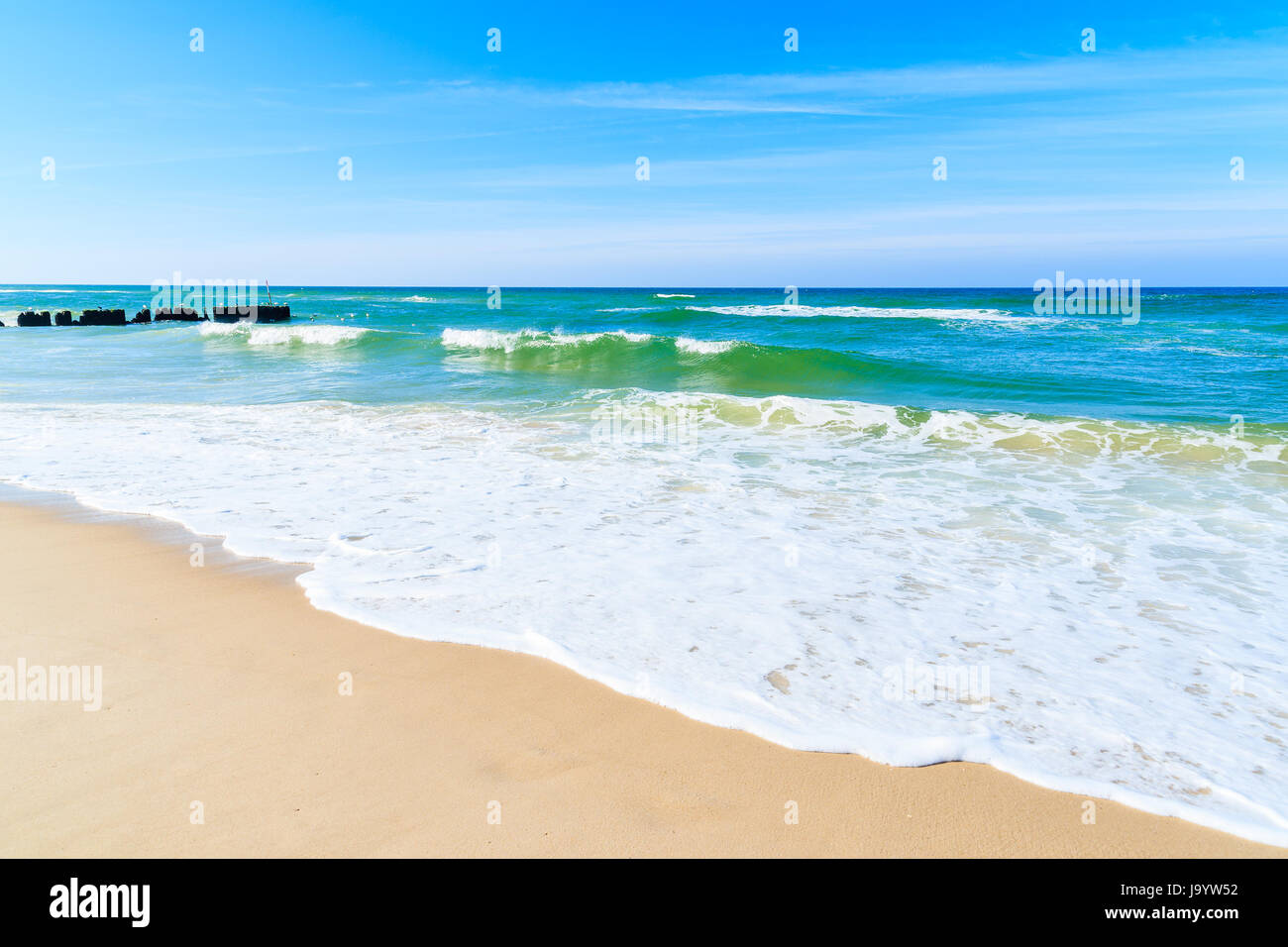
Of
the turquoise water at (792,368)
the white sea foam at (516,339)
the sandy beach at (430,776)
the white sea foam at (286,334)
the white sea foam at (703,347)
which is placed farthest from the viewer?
the white sea foam at (286,334)

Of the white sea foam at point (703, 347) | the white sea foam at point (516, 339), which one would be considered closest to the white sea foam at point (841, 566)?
the white sea foam at point (703, 347)

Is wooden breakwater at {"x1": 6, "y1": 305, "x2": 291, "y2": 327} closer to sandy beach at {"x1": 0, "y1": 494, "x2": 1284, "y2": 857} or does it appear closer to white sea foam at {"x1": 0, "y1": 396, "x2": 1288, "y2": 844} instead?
white sea foam at {"x1": 0, "y1": 396, "x2": 1288, "y2": 844}

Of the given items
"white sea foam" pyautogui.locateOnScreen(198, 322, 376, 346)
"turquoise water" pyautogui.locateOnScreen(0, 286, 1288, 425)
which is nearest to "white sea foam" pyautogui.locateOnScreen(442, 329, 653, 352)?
"turquoise water" pyautogui.locateOnScreen(0, 286, 1288, 425)

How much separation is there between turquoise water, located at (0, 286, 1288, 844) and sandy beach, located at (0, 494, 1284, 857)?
0.23 meters

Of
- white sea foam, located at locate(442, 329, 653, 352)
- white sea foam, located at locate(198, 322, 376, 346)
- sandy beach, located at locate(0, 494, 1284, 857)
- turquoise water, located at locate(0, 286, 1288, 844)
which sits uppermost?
white sea foam, located at locate(198, 322, 376, 346)

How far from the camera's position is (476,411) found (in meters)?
13.6

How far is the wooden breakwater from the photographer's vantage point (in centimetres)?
3859

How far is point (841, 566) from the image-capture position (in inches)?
224

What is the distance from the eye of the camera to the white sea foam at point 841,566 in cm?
356

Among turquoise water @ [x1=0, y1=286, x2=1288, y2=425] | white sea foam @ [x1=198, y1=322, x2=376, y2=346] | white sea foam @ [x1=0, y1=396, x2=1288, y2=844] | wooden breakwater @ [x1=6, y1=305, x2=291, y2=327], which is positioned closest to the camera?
white sea foam @ [x1=0, y1=396, x2=1288, y2=844]

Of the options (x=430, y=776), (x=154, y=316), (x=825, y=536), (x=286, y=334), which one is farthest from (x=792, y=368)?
(x=154, y=316)

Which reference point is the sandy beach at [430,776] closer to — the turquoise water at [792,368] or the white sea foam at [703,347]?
the turquoise water at [792,368]

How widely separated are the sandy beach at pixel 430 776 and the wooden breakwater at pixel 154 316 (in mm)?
41154

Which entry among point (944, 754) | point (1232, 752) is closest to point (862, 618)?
point (944, 754)
